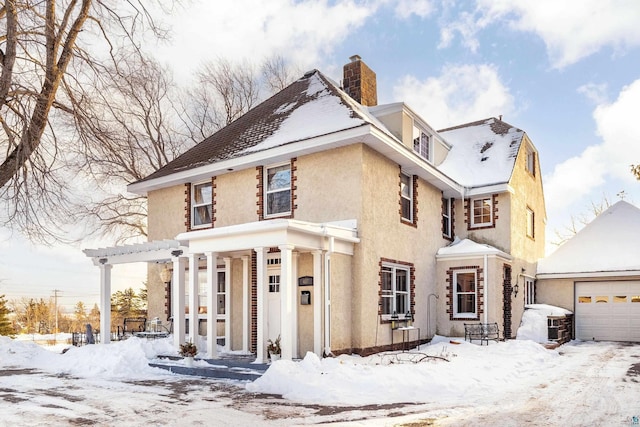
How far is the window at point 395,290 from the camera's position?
1438 cm

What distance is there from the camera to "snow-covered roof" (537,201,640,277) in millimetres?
20516

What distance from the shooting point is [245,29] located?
35.4 feet

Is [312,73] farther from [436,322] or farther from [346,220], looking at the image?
[436,322]

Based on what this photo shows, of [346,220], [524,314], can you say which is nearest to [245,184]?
[346,220]

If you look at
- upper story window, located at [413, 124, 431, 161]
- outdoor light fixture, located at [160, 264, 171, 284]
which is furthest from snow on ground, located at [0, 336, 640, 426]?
upper story window, located at [413, 124, 431, 161]

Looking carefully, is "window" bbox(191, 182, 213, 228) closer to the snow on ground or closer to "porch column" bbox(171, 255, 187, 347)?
"porch column" bbox(171, 255, 187, 347)

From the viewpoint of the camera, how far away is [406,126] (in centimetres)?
1650

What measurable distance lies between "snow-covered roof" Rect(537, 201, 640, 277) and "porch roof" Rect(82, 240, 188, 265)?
15.4 meters

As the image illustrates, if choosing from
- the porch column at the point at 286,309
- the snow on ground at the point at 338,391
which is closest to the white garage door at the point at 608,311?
the snow on ground at the point at 338,391

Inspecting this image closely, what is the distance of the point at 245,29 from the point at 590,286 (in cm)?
1755

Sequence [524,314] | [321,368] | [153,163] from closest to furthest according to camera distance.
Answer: [321,368] < [524,314] < [153,163]

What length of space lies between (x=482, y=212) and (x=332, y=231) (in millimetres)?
9419

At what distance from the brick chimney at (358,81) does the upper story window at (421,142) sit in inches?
78.9

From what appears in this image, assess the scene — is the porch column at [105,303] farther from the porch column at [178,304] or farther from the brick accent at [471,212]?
the brick accent at [471,212]
